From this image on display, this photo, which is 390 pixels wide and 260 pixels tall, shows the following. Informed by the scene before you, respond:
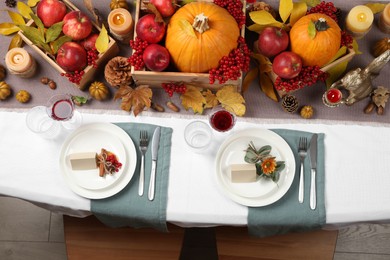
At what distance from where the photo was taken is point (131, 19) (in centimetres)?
95

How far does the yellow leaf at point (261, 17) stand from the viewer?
3.03 ft

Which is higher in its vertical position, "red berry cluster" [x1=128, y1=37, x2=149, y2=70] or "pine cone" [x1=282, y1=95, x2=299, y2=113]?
"red berry cluster" [x1=128, y1=37, x2=149, y2=70]

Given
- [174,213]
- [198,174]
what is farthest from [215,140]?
[174,213]

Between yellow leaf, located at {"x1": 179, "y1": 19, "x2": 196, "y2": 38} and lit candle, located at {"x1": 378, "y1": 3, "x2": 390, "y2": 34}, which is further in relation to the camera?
lit candle, located at {"x1": 378, "y1": 3, "x2": 390, "y2": 34}

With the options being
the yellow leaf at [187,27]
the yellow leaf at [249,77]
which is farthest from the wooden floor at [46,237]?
the yellow leaf at [187,27]

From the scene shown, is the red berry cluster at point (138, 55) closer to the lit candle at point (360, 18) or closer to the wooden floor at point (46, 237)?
the lit candle at point (360, 18)

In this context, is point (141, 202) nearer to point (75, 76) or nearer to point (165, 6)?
point (75, 76)

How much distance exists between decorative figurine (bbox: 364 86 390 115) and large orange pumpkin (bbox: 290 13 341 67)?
0.18 meters

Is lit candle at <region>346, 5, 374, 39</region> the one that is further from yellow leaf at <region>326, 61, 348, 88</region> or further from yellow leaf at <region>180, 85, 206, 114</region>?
yellow leaf at <region>180, 85, 206, 114</region>

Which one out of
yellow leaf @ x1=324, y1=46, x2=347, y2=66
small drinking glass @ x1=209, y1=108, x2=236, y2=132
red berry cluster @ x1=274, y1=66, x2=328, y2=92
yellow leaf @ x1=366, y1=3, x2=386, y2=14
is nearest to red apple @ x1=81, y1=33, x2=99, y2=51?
small drinking glass @ x1=209, y1=108, x2=236, y2=132

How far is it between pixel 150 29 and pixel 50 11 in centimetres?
25

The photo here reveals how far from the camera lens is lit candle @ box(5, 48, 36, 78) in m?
0.95

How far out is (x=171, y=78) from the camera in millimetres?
911

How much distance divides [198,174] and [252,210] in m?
0.15
